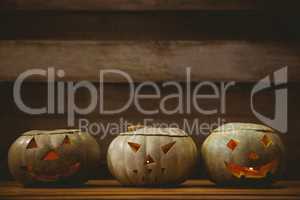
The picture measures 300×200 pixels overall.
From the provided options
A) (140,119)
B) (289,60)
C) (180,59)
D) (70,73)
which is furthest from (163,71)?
(289,60)

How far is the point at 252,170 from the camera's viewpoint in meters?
2.64

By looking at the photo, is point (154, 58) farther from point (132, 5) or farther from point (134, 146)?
point (134, 146)

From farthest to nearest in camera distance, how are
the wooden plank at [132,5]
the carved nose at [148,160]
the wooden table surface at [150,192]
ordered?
the wooden plank at [132,5] → the carved nose at [148,160] → the wooden table surface at [150,192]

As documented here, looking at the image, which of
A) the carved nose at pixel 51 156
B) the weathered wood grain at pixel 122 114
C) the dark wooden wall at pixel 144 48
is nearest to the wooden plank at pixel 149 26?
the dark wooden wall at pixel 144 48

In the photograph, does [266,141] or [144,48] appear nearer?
[266,141]

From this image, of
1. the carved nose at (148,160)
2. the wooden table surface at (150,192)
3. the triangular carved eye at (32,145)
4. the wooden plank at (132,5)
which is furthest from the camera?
the wooden plank at (132,5)

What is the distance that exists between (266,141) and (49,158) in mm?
1138

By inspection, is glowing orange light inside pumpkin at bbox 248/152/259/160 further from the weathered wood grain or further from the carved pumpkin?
the weathered wood grain

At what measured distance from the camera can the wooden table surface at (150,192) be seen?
7.47ft

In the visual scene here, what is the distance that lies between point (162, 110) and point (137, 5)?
2.20ft

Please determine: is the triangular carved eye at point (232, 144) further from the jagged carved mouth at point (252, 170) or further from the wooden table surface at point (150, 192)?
the wooden table surface at point (150, 192)

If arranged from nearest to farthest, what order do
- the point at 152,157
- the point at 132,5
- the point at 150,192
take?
1. the point at 150,192
2. the point at 152,157
3. the point at 132,5

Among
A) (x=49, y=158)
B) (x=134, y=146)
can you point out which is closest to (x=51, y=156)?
(x=49, y=158)

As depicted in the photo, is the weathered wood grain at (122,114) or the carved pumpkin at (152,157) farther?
the weathered wood grain at (122,114)
